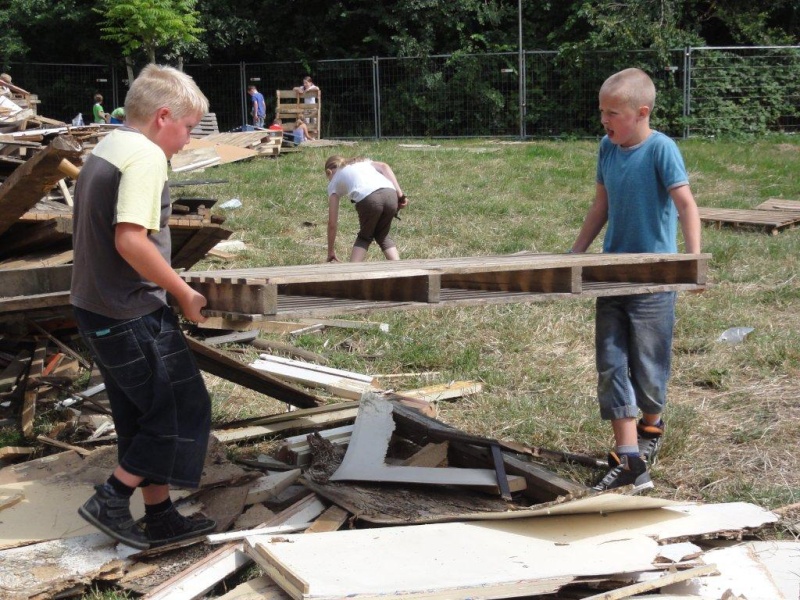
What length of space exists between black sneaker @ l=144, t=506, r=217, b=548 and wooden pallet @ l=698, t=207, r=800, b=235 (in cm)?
980

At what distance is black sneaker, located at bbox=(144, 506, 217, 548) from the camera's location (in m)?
3.98

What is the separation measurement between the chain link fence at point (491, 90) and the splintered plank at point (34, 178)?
20.6 meters

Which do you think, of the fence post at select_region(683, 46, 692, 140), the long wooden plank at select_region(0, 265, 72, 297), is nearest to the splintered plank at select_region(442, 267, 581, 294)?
the long wooden plank at select_region(0, 265, 72, 297)

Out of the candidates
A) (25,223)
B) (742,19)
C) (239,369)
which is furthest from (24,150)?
(742,19)

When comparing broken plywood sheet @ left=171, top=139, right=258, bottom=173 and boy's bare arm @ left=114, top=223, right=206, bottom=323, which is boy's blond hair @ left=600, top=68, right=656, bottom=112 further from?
broken plywood sheet @ left=171, top=139, right=258, bottom=173

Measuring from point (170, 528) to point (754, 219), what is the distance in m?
10.2

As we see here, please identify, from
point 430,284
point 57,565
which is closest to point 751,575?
point 430,284

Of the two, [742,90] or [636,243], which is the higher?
[742,90]

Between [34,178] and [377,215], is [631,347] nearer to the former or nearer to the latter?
[34,178]

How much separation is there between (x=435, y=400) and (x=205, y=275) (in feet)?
8.61

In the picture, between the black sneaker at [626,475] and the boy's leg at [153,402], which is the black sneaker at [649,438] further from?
the boy's leg at [153,402]

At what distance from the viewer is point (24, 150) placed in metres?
9.95

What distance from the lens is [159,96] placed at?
369 centimetres

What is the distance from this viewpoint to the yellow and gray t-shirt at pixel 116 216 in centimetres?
354
